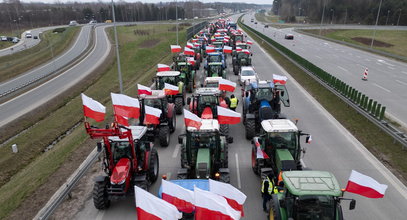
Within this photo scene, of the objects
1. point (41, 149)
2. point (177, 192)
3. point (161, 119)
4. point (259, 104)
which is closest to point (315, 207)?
point (177, 192)

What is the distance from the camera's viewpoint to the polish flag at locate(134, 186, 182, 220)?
602 centimetres

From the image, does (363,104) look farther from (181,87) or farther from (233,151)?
(181,87)

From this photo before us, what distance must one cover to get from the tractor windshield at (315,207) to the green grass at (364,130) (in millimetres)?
6726

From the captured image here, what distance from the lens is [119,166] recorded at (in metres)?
9.90

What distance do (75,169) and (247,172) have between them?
711cm

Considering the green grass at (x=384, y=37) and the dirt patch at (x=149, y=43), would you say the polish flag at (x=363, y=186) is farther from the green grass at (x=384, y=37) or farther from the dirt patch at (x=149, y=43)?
the dirt patch at (x=149, y=43)

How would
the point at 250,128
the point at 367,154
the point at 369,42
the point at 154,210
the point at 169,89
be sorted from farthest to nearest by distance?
1. the point at 369,42
2. the point at 169,89
3. the point at 250,128
4. the point at 367,154
5. the point at 154,210

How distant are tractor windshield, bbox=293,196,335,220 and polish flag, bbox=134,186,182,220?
120 inches

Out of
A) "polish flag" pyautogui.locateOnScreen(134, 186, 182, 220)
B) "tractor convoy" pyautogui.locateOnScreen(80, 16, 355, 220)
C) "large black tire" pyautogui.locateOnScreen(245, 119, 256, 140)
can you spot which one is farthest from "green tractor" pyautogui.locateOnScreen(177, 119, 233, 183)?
"polish flag" pyautogui.locateOnScreen(134, 186, 182, 220)

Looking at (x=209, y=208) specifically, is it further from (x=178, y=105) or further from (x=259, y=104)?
(x=178, y=105)

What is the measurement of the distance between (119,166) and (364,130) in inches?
516

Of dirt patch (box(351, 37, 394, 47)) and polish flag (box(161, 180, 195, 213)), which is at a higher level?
polish flag (box(161, 180, 195, 213))

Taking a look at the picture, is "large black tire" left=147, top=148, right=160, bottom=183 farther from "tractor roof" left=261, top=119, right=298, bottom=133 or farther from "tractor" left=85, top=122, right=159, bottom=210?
"tractor roof" left=261, top=119, right=298, bottom=133

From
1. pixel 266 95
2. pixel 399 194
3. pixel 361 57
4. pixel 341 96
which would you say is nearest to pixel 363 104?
pixel 341 96
